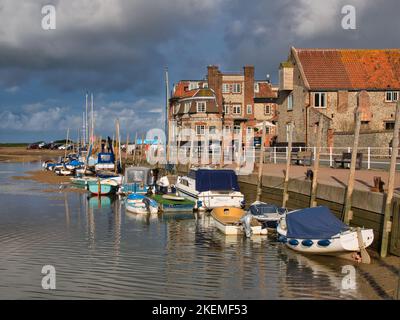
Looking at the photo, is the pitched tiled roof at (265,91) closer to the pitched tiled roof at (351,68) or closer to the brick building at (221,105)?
the brick building at (221,105)

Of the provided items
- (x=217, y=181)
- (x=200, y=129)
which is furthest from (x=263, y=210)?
(x=200, y=129)

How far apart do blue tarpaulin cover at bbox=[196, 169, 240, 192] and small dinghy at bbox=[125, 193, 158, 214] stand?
291cm

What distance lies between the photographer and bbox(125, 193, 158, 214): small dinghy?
32219mm

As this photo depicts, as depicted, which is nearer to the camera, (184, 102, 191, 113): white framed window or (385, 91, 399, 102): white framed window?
(385, 91, 399, 102): white framed window

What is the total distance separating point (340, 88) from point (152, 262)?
130ft

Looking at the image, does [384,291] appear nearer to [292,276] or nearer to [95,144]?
[292,276]

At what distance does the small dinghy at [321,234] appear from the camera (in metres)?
18.2

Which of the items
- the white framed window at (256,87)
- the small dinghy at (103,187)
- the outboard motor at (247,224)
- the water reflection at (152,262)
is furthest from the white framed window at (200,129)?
the outboard motor at (247,224)

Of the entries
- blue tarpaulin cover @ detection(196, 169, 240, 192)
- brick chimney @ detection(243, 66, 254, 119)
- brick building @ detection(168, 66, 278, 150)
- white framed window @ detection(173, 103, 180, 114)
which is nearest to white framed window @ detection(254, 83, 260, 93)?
brick building @ detection(168, 66, 278, 150)

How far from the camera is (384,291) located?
15078mm

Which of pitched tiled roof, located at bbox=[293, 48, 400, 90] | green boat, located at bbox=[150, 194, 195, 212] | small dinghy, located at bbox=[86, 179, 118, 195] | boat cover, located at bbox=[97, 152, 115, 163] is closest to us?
green boat, located at bbox=[150, 194, 195, 212]

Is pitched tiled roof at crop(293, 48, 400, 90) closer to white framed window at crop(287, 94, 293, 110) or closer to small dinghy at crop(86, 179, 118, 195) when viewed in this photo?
white framed window at crop(287, 94, 293, 110)
